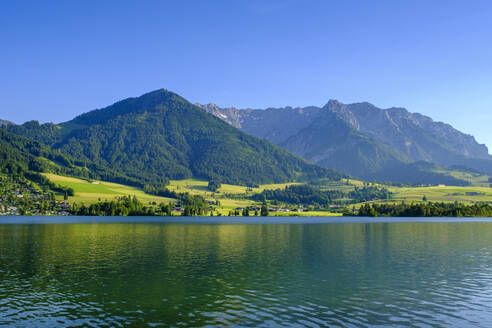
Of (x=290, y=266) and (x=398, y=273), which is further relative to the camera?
(x=290, y=266)

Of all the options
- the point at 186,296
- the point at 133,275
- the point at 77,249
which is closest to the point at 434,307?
the point at 186,296

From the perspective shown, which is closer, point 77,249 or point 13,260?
point 13,260

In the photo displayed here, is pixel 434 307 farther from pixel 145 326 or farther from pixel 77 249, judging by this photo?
pixel 77 249

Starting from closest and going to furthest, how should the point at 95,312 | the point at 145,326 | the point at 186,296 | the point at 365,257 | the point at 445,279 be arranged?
1. the point at 145,326
2. the point at 95,312
3. the point at 186,296
4. the point at 445,279
5. the point at 365,257

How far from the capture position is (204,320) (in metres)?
35.4

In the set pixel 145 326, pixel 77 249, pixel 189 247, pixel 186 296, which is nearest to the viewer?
pixel 145 326

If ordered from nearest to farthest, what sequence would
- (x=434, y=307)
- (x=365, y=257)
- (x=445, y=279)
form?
(x=434, y=307), (x=445, y=279), (x=365, y=257)

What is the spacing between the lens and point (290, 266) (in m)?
64.5

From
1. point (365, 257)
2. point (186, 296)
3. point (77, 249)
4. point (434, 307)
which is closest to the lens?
point (434, 307)

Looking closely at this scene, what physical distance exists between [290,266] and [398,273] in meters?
15.5

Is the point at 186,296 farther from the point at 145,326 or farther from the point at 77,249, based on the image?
the point at 77,249

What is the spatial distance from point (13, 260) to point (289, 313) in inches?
1947

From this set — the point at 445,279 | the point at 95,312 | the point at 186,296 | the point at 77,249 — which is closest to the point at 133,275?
the point at 186,296

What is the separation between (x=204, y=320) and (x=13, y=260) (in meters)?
45.4
